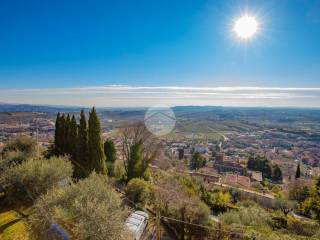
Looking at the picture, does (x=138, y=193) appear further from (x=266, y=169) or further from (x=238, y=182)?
(x=266, y=169)

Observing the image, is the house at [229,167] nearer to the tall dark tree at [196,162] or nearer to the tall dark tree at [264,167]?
the tall dark tree at [264,167]

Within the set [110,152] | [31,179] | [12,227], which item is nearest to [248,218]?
[31,179]

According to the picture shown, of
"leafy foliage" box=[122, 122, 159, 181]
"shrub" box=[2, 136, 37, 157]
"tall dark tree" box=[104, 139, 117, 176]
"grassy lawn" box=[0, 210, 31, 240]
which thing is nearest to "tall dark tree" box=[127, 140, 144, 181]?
"leafy foliage" box=[122, 122, 159, 181]

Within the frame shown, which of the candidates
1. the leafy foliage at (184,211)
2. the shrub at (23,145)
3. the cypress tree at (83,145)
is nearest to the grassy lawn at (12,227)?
the cypress tree at (83,145)

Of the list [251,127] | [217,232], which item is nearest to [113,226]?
[217,232]

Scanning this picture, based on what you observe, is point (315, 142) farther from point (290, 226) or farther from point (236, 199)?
point (290, 226)

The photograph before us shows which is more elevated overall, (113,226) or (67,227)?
(113,226)
